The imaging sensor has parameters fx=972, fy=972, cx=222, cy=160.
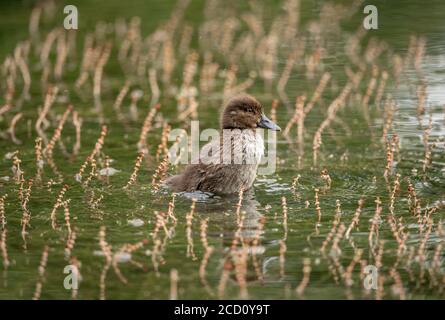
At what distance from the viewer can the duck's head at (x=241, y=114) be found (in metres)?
9.72

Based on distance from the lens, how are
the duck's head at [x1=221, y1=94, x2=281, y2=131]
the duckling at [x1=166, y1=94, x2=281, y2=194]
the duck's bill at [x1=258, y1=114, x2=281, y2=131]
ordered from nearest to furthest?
the duckling at [x1=166, y1=94, x2=281, y2=194], the duck's head at [x1=221, y1=94, x2=281, y2=131], the duck's bill at [x1=258, y1=114, x2=281, y2=131]

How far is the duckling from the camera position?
930 cm

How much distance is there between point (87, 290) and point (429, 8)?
1300 cm

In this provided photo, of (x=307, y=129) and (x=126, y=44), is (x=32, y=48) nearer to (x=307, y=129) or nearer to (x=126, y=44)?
(x=126, y=44)

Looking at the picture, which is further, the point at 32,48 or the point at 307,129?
the point at 32,48

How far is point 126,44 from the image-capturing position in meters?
16.0

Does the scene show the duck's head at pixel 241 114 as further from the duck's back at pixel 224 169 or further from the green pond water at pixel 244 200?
the green pond water at pixel 244 200

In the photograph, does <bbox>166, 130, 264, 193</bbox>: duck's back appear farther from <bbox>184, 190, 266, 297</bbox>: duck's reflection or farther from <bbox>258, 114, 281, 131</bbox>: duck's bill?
<bbox>258, 114, 281, 131</bbox>: duck's bill

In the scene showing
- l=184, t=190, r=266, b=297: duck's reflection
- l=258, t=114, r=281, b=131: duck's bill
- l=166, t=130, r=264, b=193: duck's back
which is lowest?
l=184, t=190, r=266, b=297: duck's reflection

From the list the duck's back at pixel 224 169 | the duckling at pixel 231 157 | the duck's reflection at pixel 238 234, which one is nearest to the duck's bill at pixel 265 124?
the duckling at pixel 231 157

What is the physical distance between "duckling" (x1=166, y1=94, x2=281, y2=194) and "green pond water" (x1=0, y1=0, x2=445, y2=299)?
0.17m

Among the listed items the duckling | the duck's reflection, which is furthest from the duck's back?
the duck's reflection

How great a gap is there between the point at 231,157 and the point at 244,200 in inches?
21.9
